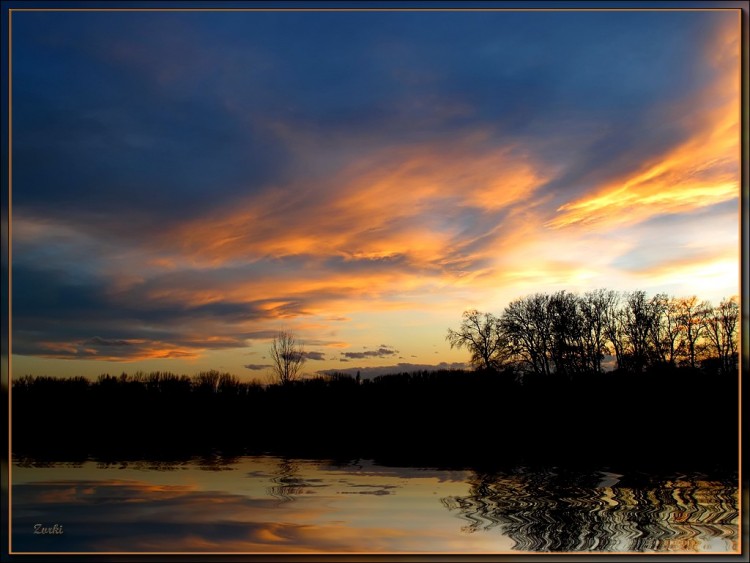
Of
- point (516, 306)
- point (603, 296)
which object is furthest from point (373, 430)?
point (603, 296)

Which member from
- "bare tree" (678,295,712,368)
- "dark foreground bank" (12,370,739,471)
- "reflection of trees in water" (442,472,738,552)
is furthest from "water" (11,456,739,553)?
"bare tree" (678,295,712,368)

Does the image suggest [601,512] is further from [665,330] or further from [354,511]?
[665,330]

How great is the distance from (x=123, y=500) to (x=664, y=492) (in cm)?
860

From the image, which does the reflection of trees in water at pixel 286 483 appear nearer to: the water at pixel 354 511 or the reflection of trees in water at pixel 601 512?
the water at pixel 354 511

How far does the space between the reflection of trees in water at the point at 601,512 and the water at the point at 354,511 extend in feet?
0.08

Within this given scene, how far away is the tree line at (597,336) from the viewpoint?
532 inches

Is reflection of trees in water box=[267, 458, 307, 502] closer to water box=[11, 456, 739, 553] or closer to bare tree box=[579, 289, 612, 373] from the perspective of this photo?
water box=[11, 456, 739, 553]

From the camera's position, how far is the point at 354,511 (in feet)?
28.1

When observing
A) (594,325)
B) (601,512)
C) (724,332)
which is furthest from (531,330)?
(601,512)

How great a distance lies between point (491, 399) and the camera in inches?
686

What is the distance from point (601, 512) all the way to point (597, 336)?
7.97 meters

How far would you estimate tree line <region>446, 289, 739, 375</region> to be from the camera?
13516mm

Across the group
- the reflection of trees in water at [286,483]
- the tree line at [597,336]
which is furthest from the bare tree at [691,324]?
the reflection of trees in water at [286,483]

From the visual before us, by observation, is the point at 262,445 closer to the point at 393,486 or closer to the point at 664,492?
the point at 393,486
